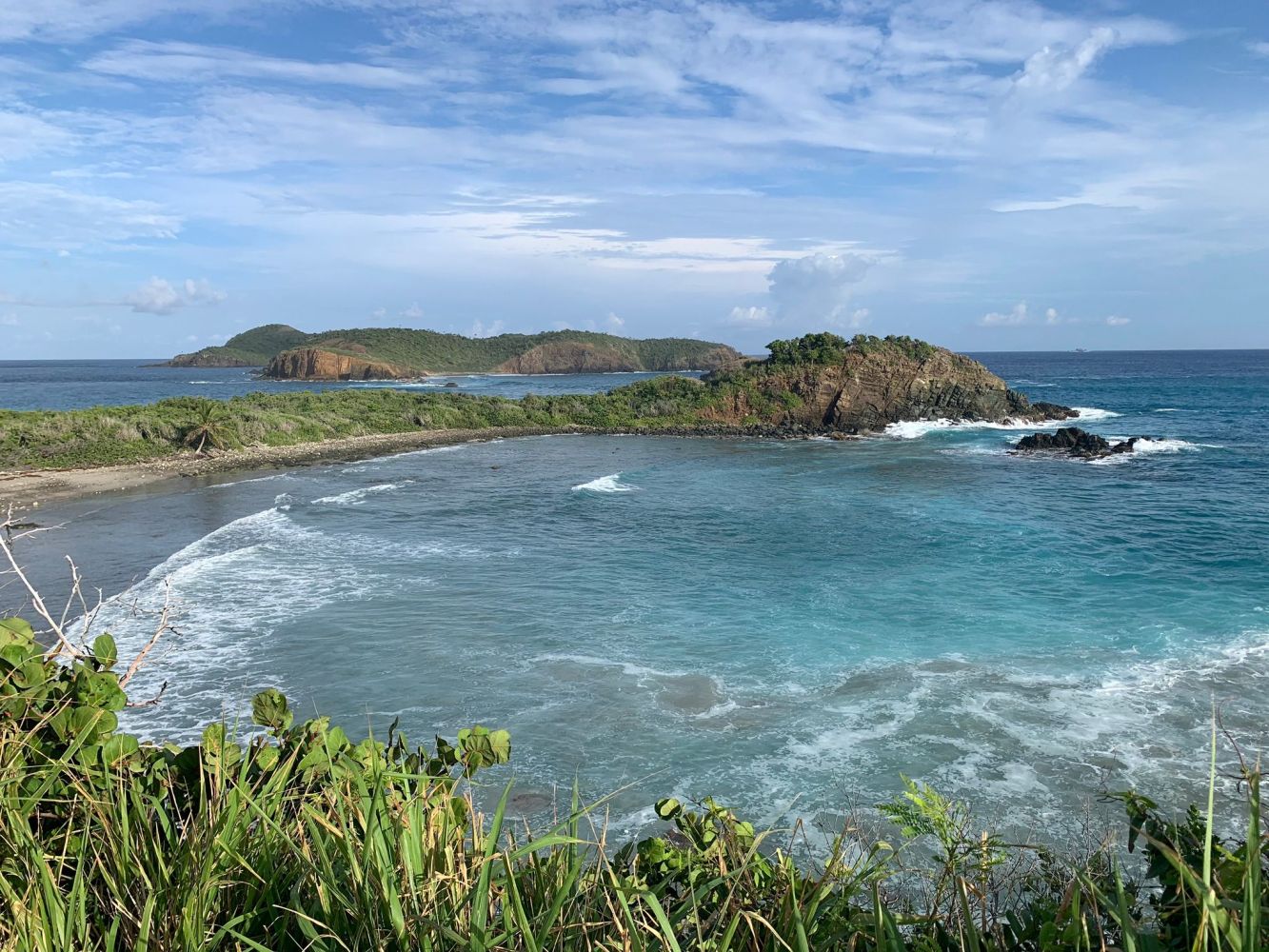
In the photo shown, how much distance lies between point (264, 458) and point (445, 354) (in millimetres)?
122846

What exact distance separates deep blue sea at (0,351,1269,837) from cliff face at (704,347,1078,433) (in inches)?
865

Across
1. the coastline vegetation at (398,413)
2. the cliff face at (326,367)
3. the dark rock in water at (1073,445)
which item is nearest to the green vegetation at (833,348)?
the coastline vegetation at (398,413)

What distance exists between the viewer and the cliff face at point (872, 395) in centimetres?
5750

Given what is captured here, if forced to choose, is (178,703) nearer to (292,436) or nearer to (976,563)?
(976,563)

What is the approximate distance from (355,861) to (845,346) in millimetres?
60744

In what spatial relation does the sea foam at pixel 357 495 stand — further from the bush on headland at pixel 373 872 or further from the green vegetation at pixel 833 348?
the green vegetation at pixel 833 348

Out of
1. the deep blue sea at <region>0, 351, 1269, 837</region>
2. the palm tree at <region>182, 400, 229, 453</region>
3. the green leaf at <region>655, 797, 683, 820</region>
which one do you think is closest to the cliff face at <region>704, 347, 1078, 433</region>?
the deep blue sea at <region>0, 351, 1269, 837</region>

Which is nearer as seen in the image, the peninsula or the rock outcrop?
the peninsula

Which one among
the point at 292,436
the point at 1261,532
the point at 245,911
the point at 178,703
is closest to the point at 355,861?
the point at 245,911

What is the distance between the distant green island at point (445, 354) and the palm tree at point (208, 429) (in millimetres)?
77592

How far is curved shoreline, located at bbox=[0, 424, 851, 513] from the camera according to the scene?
3178 centimetres

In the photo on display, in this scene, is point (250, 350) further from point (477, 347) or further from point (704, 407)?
point (704, 407)

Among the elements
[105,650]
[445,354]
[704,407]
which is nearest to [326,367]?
[445,354]

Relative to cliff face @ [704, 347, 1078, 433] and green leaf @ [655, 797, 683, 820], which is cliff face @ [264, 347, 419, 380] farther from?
green leaf @ [655, 797, 683, 820]
